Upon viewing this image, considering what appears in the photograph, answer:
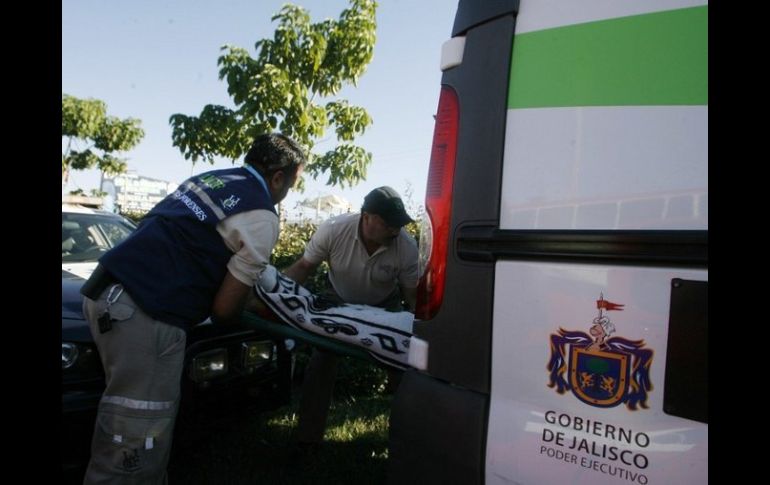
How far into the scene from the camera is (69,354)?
240 centimetres

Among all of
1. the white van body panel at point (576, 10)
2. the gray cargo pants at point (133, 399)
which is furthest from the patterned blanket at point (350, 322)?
the white van body panel at point (576, 10)

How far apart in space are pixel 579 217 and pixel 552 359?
0.35 m

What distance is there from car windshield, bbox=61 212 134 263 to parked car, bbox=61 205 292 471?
0.28 ft

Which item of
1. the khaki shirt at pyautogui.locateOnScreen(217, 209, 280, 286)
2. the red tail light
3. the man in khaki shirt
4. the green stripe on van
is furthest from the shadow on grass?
the green stripe on van

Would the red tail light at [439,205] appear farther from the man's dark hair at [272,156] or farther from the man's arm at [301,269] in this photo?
the man's arm at [301,269]

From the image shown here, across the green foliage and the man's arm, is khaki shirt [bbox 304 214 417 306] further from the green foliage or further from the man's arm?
the green foliage

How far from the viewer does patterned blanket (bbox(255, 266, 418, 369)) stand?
2.46 m

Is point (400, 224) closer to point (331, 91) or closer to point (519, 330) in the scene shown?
point (519, 330)

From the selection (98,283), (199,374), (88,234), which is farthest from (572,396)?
(88,234)

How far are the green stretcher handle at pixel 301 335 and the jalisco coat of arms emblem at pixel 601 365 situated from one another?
1.37m

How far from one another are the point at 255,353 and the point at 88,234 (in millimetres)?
2041

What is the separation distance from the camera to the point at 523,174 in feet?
4.46

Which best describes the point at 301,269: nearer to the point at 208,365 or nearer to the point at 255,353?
the point at 255,353

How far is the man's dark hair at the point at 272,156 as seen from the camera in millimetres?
2361
